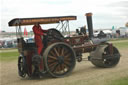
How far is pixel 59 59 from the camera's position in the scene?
7.35 meters

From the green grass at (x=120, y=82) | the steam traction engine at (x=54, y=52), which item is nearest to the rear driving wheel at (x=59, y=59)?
the steam traction engine at (x=54, y=52)

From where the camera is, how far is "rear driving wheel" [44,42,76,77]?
7.14 m

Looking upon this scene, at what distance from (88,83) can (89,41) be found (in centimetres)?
301

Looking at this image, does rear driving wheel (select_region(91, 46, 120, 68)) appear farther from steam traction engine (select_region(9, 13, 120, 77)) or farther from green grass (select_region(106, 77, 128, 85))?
green grass (select_region(106, 77, 128, 85))

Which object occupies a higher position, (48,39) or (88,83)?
(48,39)

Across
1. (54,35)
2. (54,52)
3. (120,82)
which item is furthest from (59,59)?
(120,82)

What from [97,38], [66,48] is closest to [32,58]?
[66,48]

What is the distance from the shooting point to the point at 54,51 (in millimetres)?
7293

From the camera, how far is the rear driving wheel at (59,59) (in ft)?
23.4

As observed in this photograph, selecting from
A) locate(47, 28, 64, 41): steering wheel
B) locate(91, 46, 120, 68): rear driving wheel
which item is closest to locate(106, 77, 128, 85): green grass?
locate(91, 46, 120, 68): rear driving wheel

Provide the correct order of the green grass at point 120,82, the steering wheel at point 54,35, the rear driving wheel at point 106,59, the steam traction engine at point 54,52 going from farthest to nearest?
1. the rear driving wheel at point 106,59
2. the steering wheel at point 54,35
3. the steam traction engine at point 54,52
4. the green grass at point 120,82

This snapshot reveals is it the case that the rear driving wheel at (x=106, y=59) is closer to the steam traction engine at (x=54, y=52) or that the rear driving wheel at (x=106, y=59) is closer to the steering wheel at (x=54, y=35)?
the steam traction engine at (x=54, y=52)

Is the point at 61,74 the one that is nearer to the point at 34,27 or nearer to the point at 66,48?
the point at 66,48

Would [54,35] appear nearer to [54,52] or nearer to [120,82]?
[54,52]
